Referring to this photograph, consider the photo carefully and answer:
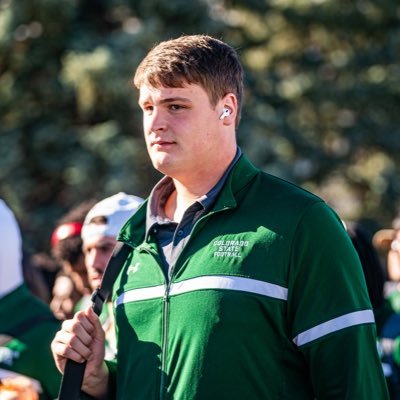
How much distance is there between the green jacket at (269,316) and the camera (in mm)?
3047

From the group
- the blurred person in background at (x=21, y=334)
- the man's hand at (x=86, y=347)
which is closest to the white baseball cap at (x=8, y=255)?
the blurred person in background at (x=21, y=334)

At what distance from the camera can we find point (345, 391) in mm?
2996

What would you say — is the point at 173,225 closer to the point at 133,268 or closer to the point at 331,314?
the point at 133,268

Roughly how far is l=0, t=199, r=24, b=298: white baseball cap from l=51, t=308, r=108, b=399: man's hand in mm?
847

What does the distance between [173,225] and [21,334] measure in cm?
99

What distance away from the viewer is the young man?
306 centimetres

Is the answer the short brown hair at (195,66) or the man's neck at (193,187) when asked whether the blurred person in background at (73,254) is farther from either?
the short brown hair at (195,66)

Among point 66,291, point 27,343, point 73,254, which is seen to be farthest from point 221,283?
point 66,291

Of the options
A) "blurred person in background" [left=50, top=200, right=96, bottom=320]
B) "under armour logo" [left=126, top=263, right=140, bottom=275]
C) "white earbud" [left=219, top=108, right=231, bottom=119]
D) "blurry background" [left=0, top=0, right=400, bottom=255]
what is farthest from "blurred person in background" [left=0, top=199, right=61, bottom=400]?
"blurry background" [left=0, top=0, right=400, bottom=255]

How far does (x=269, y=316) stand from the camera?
3.08 metres

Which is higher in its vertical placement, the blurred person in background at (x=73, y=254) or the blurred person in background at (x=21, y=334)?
the blurred person in background at (x=21, y=334)

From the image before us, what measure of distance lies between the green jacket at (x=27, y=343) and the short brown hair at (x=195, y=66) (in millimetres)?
1225

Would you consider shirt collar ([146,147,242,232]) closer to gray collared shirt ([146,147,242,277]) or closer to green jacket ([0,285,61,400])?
gray collared shirt ([146,147,242,277])

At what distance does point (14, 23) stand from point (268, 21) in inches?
223
